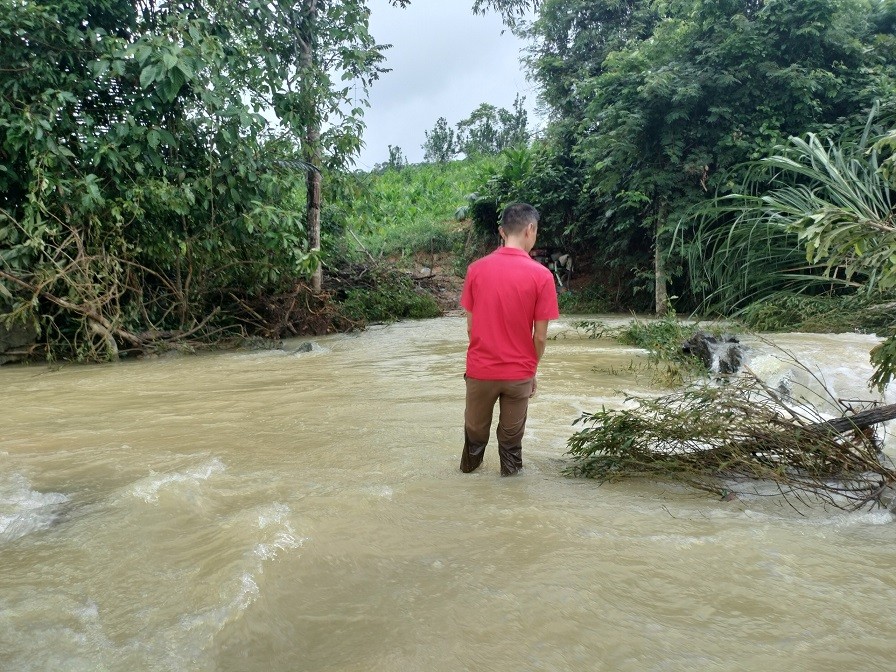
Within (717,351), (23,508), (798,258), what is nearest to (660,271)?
(798,258)

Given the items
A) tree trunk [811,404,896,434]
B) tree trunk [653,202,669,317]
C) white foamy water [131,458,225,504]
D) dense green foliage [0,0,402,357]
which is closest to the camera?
tree trunk [811,404,896,434]

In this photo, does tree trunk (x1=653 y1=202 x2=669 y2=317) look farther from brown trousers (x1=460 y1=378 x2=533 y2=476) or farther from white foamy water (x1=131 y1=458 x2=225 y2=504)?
white foamy water (x1=131 y1=458 x2=225 y2=504)

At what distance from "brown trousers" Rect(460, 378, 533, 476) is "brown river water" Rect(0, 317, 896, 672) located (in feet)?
0.39

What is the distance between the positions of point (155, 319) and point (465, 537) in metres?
8.40

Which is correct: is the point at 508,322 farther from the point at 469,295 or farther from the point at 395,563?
the point at 395,563

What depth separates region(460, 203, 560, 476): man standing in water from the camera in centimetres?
354

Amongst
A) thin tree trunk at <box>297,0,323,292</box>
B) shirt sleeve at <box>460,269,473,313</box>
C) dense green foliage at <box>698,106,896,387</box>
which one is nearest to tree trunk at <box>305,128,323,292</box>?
thin tree trunk at <box>297,0,323,292</box>

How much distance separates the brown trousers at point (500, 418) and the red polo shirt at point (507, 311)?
0.06m

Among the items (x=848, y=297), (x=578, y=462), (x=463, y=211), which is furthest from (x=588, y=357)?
(x=463, y=211)

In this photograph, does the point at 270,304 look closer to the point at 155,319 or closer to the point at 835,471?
the point at 155,319

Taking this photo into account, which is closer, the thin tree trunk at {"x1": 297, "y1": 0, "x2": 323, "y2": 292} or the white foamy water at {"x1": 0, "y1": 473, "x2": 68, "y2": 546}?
the white foamy water at {"x1": 0, "y1": 473, "x2": 68, "y2": 546}

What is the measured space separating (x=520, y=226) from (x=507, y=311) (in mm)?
483

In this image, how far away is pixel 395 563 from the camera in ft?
8.61

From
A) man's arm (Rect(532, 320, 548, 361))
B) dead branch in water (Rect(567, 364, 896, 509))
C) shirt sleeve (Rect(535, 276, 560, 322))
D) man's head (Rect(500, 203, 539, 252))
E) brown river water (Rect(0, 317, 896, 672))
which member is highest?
man's head (Rect(500, 203, 539, 252))
